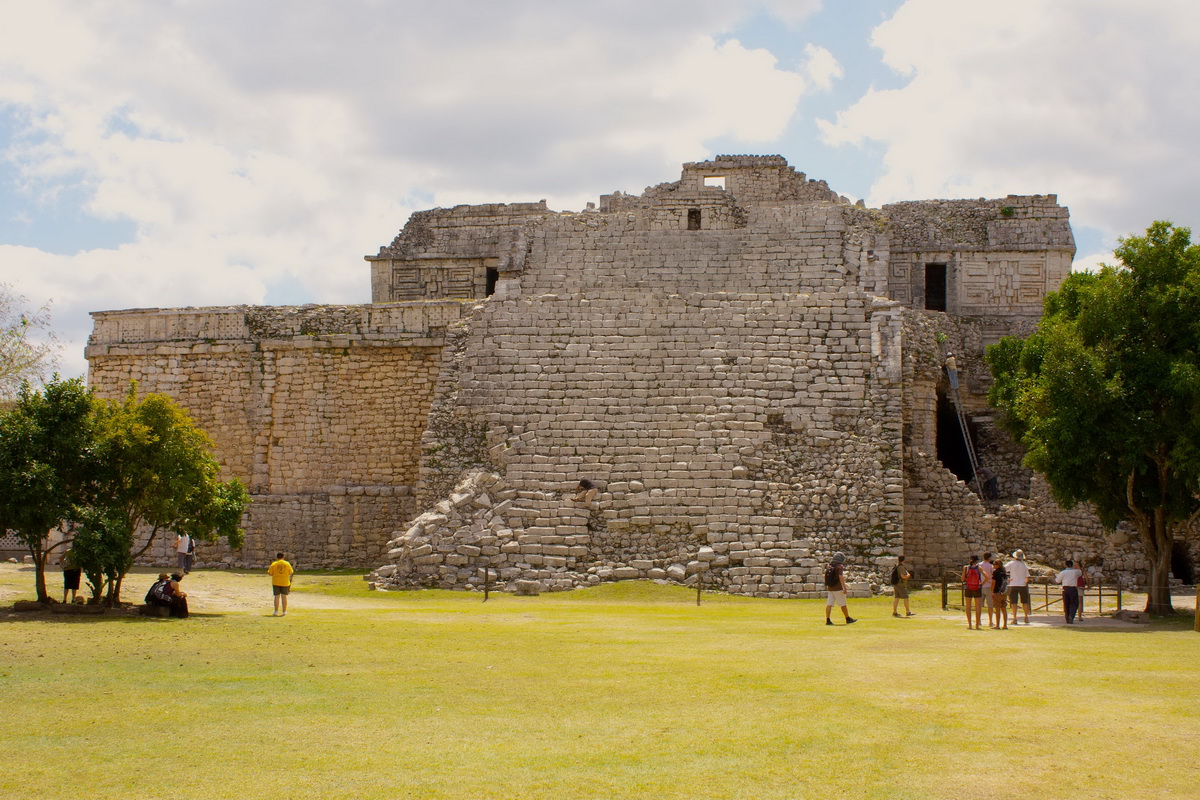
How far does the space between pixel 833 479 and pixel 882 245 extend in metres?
5.07

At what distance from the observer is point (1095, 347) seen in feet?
49.8

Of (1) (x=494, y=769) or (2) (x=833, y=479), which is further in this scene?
(2) (x=833, y=479)

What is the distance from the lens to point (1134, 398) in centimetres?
1470

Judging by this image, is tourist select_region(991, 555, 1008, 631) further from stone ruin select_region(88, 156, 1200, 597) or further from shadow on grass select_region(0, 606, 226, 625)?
shadow on grass select_region(0, 606, 226, 625)

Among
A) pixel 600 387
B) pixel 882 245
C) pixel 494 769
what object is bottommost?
pixel 494 769

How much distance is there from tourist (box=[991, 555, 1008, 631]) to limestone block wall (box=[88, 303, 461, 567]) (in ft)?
36.4

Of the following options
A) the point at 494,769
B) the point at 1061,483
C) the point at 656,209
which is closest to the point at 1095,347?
the point at 1061,483

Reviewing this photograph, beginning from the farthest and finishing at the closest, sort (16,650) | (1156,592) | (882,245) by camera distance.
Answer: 1. (882,245)
2. (1156,592)
3. (16,650)

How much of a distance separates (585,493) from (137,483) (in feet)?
20.2

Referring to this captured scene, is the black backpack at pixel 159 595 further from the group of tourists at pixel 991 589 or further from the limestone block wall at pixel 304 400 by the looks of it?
the limestone block wall at pixel 304 400

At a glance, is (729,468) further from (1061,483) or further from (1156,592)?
(1156,592)

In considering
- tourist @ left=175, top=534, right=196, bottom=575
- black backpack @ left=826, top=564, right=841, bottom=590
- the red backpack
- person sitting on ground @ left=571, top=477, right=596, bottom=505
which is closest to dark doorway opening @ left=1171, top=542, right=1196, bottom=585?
the red backpack

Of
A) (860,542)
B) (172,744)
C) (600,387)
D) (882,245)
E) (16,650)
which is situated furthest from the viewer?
(882,245)

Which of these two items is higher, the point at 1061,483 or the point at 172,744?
the point at 1061,483
